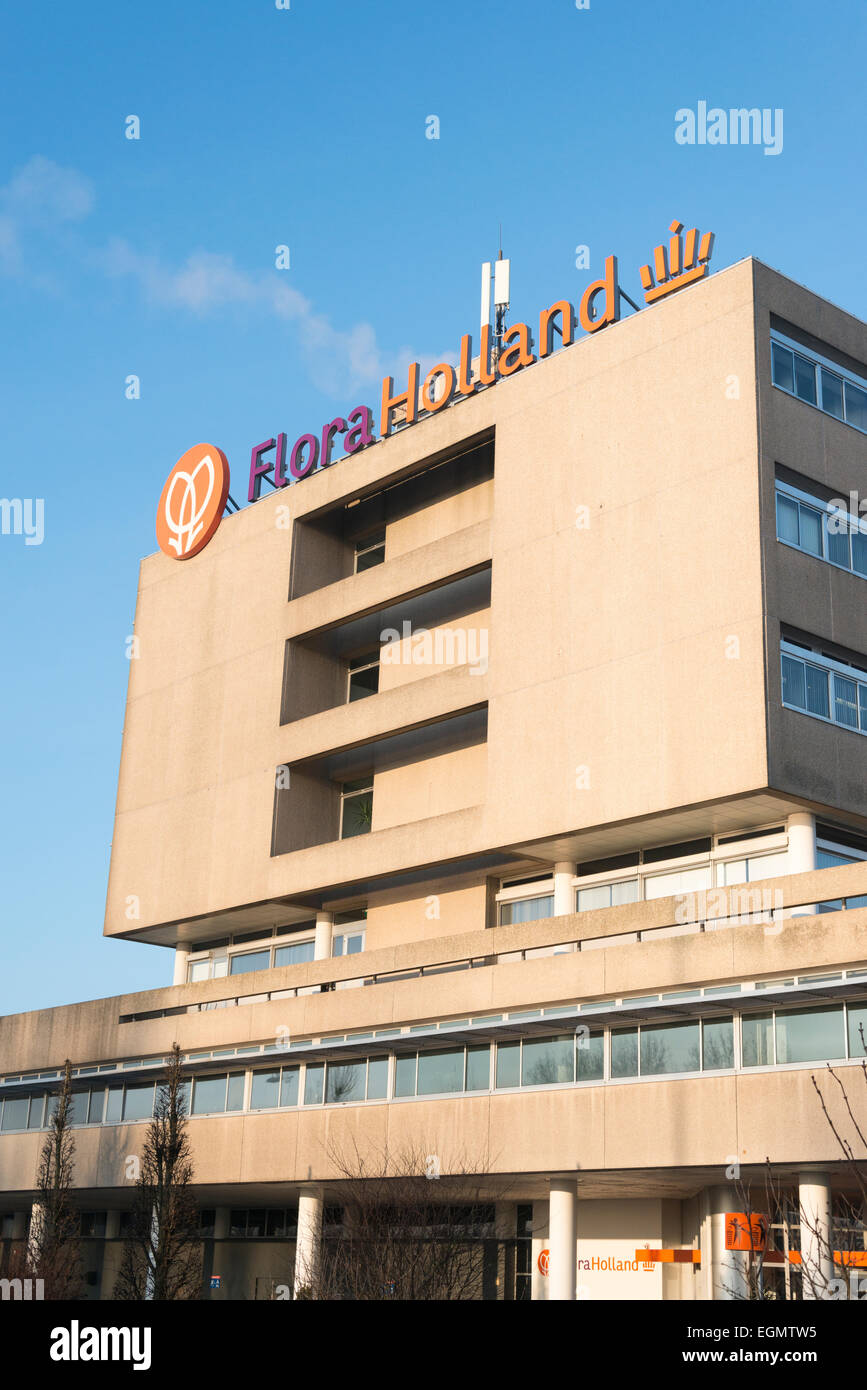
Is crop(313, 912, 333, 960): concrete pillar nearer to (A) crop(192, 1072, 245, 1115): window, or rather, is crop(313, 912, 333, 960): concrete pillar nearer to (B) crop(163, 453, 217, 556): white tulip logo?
(A) crop(192, 1072, 245, 1115): window

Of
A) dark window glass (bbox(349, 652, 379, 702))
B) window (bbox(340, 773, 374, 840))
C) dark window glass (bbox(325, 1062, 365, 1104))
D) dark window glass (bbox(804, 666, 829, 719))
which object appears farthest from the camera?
dark window glass (bbox(349, 652, 379, 702))

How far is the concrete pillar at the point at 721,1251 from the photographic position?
35188 millimetres

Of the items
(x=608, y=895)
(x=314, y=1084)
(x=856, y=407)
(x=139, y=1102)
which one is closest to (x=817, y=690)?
(x=608, y=895)

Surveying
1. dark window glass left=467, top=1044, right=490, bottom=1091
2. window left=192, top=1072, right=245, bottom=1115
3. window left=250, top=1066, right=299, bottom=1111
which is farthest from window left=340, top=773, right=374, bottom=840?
dark window glass left=467, top=1044, right=490, bottom=1091

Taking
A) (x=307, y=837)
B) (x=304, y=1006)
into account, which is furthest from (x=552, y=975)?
(x=307, y=837)

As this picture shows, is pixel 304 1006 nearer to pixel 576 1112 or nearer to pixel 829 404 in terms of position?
pixel 576 1112

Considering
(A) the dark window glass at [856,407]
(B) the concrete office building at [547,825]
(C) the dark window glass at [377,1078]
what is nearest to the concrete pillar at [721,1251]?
(B) the concrete office building at [547,825]

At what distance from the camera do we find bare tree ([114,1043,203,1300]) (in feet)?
144

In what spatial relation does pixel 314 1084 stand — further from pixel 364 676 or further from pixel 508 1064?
pixel 364 676

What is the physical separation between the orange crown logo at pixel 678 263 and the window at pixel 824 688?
1125 centimetres

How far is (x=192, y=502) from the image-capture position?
59.9 meters

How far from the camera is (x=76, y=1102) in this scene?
54500 mm

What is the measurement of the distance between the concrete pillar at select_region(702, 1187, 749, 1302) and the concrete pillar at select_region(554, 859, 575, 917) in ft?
28.4

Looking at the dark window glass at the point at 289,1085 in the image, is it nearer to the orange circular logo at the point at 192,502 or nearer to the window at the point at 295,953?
the window at the point at 295,953
